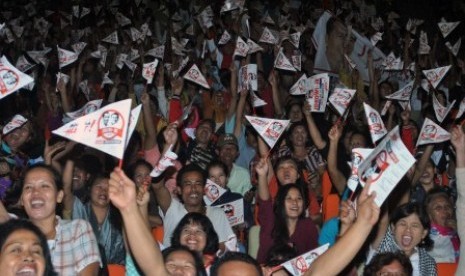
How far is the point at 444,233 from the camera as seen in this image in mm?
6117

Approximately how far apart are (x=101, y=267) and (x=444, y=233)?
2.50 meters

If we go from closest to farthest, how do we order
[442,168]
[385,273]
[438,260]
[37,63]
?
[385,273] → [438,260] → [442,168] → [37,63]

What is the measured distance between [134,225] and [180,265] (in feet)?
1.59

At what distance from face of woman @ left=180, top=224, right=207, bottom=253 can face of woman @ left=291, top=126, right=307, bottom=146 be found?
2.75m

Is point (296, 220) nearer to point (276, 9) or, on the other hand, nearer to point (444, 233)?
point (444, 233)

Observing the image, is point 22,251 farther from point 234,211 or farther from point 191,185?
point 234,211

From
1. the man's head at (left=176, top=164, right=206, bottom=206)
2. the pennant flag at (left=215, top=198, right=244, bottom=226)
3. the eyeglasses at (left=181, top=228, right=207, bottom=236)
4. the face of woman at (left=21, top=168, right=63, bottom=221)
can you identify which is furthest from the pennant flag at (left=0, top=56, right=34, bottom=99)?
the pennant flag at (left=215, top=198, right=244, bottom=226)

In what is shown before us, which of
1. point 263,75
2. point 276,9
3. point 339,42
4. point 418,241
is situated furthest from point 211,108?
point 276,9

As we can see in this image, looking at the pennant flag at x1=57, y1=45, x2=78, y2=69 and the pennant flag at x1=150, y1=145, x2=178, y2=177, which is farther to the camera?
the pennant flag at x1=57, y1=45, x2=78, y2=69

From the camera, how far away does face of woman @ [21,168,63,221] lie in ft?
15.6

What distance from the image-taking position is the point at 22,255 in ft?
12.7

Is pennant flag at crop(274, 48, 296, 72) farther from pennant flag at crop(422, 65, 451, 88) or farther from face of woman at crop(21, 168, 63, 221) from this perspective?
face of woman at crop(21, 168, 63, 221)

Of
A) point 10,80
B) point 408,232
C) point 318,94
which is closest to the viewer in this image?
point 10,80

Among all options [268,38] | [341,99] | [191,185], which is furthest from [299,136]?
[268,38]
